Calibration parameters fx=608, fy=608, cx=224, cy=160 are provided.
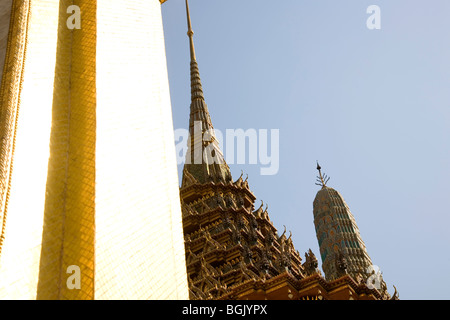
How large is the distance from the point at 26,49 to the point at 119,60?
1.66 ft

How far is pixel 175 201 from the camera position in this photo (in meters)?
3.28

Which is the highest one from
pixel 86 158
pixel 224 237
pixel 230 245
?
pixel 224 237

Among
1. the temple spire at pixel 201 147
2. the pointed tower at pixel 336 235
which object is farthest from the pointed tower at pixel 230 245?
the pointed tower at pixel 336 235

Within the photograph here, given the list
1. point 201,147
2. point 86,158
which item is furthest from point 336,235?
point 86,158

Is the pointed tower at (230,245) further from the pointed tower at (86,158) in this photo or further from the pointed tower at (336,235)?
the pointed tower at (86,158)

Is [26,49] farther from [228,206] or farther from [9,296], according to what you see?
[228,206]

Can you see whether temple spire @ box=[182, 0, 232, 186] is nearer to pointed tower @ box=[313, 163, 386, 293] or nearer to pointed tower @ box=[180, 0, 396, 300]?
pointed tower @ box=[180, 0, 396, 300]

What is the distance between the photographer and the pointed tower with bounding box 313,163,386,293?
35.7m

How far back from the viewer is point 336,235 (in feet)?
124

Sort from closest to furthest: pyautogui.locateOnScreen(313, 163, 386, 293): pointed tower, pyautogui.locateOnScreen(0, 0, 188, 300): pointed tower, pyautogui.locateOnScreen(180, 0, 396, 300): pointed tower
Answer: pyautogui.locateOnScreen(0, 0, 188, 300): pointed tower
pyautogui.locateOnScreen(180, 0, 396, 300): pointed tower
pyautogui.locateOnScreen(313, 163, 386, 293): pointed tower

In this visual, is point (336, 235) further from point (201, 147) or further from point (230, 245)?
point (230, 245)

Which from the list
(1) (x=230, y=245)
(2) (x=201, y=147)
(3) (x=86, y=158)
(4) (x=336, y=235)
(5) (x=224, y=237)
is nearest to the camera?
(3) (x=86, y=158)

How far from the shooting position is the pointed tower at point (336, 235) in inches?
1404

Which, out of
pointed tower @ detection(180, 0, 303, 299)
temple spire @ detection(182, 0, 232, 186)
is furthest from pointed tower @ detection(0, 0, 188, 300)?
temple spire @ detection(182, 0, 232, 186)
